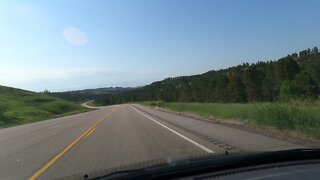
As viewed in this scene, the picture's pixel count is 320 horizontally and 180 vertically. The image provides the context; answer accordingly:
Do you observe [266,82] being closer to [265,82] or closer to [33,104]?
[265,82]

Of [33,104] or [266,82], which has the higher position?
[266,82]

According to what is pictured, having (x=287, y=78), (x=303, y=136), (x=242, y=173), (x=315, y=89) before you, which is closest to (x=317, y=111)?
(x=303, y=136)

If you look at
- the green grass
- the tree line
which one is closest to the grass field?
the green grass

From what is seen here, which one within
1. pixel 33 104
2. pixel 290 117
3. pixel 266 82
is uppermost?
pixel 266 82

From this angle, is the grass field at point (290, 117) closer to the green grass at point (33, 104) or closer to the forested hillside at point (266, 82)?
the green grass at point (33, 104)

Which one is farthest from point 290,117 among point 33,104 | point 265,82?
point 265,82

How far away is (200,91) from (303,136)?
128463 millimetres

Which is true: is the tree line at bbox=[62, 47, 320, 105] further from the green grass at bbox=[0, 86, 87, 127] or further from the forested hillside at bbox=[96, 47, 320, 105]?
the green grass at bbox=[0, 86, 87, 127]

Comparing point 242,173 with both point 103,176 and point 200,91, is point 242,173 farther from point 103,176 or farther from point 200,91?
point 200,91

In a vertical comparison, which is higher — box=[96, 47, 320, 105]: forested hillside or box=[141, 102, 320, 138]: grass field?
box=[96, 47, 320, 105]: forested hillside

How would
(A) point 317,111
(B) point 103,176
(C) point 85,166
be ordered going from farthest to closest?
1. (A) point 317,111
2. (C) point 85,166
3. (B) point 103,176

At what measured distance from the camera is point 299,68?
115 m

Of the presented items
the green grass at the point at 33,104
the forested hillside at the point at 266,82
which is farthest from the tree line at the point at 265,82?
the green grass at the point at 33,104

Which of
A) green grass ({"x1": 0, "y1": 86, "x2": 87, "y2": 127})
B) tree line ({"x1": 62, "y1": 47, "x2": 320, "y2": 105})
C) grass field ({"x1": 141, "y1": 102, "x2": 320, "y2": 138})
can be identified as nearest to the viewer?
grass field ({"x1": 141, "y1": 102, "x2": 320, "y2": 138})
